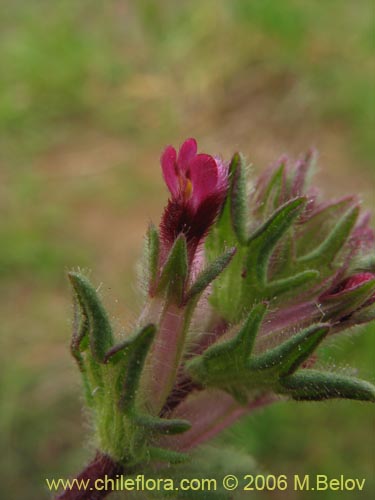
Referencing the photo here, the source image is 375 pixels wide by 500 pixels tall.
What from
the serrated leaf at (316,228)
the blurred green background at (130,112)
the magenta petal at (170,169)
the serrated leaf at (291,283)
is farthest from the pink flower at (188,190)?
the blurred green background at (130,112)

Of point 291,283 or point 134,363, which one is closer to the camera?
point 134,363

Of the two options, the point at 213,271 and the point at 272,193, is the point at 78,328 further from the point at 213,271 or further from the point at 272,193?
the point at 272,193

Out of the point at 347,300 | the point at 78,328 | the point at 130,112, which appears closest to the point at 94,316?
the point at 78,328

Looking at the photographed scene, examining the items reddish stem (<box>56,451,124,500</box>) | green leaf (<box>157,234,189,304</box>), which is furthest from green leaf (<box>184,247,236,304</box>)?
reddish stem (<box>56,451,124,500</box>)

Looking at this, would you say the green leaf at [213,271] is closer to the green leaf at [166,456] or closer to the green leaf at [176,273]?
the green leaf at [176,273]

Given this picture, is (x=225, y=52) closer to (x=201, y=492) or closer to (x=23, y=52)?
(x=23, y=52)

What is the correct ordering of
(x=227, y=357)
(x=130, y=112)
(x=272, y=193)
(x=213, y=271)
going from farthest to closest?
(x=130, y=112) < (x=272, y=193) < (x=227, y=357) < (x=213, y=271)
